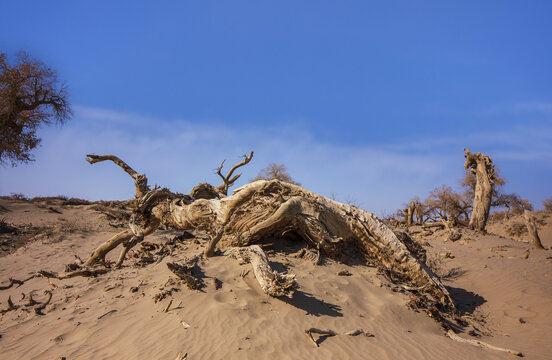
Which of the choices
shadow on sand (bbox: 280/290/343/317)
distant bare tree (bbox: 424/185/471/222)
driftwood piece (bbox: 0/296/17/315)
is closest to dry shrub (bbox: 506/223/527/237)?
distant bare tree (bbox: 424/185/471/222)

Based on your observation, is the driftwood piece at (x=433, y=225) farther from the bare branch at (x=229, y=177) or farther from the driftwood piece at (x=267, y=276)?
the driftwood piece at (x=267, y=276)

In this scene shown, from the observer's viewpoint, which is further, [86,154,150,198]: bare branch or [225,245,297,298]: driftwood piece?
[86,154,150,198]: bare branch

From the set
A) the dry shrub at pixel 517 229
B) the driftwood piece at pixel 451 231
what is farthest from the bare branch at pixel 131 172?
the dry shrub at pixel 517 229

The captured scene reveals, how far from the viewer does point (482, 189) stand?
52.1 ft

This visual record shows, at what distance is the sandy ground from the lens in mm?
3990

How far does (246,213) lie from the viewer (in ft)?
23.1

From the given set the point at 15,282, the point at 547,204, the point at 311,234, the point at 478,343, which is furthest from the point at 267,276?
the point at 547,204

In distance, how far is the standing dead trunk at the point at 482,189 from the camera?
15590 millimetres

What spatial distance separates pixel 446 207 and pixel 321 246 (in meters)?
Result: 17.0

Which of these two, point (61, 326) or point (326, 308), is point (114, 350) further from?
point (326, 308)

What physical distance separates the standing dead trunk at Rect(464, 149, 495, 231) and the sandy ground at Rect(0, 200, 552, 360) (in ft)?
25.9

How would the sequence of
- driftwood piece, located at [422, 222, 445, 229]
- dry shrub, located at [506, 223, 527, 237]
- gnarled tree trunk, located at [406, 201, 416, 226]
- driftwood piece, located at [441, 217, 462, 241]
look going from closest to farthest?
driftwood piece, located at [441, 217, 462, 241] → driftwood piece, located at [422, 222, 445, 229] → gnarled tree trunk, located at [406, 201, 416, 226] → dry shrub, located at [506, 223, 527, 237]

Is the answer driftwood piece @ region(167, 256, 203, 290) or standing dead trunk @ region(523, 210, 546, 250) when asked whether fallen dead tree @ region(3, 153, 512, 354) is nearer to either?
driftwood piece @ region(167, 256, 203, 290)

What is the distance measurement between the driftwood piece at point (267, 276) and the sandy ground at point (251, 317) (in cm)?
19
